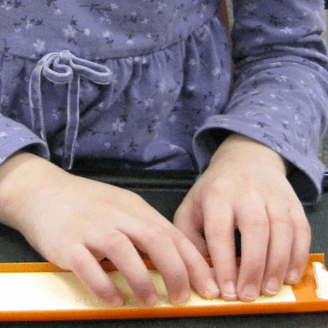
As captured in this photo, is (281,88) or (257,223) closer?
(257,223)

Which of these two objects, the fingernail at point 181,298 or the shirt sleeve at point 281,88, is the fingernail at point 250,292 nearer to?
the fingernail at point 181,298

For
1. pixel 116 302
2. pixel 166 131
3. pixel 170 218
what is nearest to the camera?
pixel 116 302

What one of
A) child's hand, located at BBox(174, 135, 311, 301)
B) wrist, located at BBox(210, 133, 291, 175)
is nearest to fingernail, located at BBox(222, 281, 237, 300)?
child's hand, located at BBox(174, 135, 311, 301)

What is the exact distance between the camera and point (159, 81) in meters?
0.46

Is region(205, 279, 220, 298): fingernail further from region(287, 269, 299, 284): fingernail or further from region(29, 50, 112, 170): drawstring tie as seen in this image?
region(29, 50, 112, 170): drawstring tie

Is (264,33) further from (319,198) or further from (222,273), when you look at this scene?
(222,273)

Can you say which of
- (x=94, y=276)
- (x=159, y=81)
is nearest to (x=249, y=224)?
(x=94, y=276)

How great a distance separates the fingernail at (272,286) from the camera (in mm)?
272

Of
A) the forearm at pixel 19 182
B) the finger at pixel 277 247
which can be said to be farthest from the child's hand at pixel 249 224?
the forearm at pixel 19 182

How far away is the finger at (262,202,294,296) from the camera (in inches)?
10.9

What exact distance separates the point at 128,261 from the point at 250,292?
75 millimetres

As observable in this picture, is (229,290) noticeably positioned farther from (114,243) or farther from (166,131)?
(166,131)

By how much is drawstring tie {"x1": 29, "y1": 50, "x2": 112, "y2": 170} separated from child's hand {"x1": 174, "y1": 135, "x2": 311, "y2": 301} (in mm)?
139

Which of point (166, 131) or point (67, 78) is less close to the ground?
point (67, 78)
